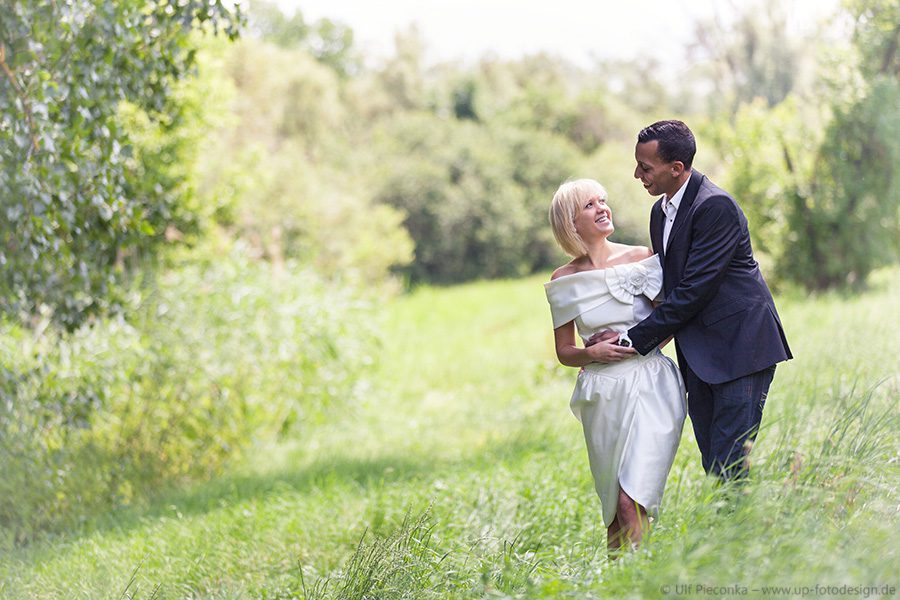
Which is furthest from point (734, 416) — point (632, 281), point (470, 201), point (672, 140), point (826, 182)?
point (470, 201)

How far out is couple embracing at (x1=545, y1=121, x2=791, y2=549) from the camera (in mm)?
3631

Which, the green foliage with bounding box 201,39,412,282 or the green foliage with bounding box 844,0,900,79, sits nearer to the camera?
the green foliage with bounding box 844,0,900,79

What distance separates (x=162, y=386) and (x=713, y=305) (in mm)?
5249

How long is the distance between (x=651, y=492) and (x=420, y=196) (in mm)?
19642

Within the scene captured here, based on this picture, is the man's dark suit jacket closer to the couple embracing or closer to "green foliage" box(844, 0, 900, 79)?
the couple embracing

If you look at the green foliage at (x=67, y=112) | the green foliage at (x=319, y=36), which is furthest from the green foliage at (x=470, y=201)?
the green foliage at (x=67, y=112)

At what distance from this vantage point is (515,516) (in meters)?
4.97

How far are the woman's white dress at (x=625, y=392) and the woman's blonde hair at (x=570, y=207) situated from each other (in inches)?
5.3

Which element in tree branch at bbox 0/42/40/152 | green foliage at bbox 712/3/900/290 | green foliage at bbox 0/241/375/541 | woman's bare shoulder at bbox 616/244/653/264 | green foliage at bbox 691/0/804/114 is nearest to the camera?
woman's bare shoulder at bbox 616/244/653/264

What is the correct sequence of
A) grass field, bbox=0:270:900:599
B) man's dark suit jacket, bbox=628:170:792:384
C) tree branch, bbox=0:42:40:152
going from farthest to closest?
1. tree branch, bbox=0:42:40:152
2. man's dark suit jacket, bbox=628:170:792:384
3. grass field, bbox=0:270:900:599

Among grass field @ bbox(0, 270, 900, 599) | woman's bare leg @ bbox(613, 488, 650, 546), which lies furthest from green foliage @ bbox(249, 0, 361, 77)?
woman's bare leg @ bbox(613, 488, 650, 546)

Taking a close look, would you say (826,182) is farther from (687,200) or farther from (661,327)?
(661,327)

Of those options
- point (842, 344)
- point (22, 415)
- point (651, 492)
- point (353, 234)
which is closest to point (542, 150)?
point (353, 234)

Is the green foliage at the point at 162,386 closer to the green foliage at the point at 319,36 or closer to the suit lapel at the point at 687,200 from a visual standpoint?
the suit lapel at the point at 687,200
